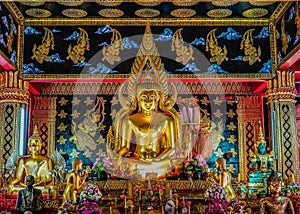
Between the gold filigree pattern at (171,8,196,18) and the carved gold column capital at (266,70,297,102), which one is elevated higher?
the gold filigree pattern at (171,8,196,18)

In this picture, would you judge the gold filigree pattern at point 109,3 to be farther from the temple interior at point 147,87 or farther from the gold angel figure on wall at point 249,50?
the gold angel figure on wall at point 249,50

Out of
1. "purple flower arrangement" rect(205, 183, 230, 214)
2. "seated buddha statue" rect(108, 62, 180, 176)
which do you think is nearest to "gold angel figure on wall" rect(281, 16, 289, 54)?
"seated buddha statue" rect(108, 62, 180, 176)

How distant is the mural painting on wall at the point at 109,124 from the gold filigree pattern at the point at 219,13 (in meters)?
1.99

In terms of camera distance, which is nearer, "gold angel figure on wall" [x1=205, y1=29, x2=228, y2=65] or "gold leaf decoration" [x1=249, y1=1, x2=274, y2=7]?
"gold leaf decoration" [x1=249, y1=1, x2=274, y2=7]

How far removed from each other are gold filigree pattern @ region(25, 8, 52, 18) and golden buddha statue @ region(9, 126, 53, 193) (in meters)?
2.10

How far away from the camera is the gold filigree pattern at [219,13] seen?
374 inches

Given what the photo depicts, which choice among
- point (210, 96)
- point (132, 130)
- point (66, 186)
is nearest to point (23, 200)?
point (66, 186)

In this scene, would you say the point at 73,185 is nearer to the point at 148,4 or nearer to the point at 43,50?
the point at 43,50

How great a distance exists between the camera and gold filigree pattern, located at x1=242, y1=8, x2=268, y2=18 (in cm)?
944

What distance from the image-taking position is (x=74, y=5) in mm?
9195

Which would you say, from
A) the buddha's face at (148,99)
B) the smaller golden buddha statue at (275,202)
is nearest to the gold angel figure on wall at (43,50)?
the buddha's face at (148,99)

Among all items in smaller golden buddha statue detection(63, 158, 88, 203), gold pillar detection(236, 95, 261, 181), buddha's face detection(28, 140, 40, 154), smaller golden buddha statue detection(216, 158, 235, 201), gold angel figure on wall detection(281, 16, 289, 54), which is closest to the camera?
smaller golden buddha statue detection(63, 158, 88, 203)

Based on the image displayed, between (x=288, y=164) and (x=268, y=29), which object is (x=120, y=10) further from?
(x=288, y=164)

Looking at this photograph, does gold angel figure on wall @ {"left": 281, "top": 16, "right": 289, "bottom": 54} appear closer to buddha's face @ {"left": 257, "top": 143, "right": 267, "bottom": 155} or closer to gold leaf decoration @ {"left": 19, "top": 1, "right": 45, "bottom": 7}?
buddha's face @ {"left": 257, "top": 143, "right": 267, "bottom": 155}
